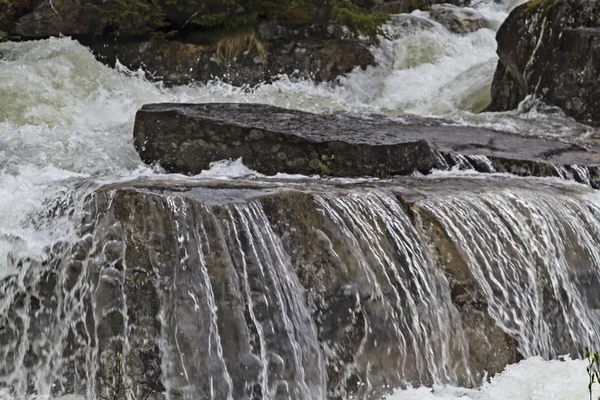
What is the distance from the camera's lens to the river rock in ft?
44.1

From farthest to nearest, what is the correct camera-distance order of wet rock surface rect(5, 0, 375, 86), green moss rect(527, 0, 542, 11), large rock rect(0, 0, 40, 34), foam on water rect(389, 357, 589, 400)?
wet rock surface rect(5, 0, 375, 86), large rock rect(0, 0, 40, 34), green moss rect(527, 0, 542, 11), foam on water rect(389, 357, 589, 400)

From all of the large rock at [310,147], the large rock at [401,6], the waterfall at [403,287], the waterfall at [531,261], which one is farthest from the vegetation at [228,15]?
the waterfall at [403,287]

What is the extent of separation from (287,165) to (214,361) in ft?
6.87


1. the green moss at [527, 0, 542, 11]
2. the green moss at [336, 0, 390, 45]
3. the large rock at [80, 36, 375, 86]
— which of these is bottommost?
the large rock at [80, 36, 375, 86]

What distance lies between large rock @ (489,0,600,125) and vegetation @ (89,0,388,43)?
2.47m

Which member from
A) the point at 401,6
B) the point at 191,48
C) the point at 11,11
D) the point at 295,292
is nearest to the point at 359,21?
the point at 191,48

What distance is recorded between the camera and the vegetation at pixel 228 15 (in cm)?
1058

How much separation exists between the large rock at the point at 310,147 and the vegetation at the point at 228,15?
453 cm

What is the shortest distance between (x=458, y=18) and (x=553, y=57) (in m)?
5.11

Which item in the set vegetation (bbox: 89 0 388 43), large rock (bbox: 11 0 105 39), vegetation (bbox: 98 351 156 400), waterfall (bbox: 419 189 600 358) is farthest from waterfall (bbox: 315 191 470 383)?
large rock (bbox: 11 0 105 39)

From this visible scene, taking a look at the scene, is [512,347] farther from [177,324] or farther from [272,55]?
[272,55]

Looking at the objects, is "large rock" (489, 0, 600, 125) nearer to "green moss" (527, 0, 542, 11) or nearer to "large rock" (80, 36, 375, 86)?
"green moss" (527, 0, 542, 11)

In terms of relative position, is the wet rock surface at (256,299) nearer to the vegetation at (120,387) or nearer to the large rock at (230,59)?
the vegetation at (120,387)

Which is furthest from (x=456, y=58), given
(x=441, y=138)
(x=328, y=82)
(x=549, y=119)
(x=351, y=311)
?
(x=351, y=311)
